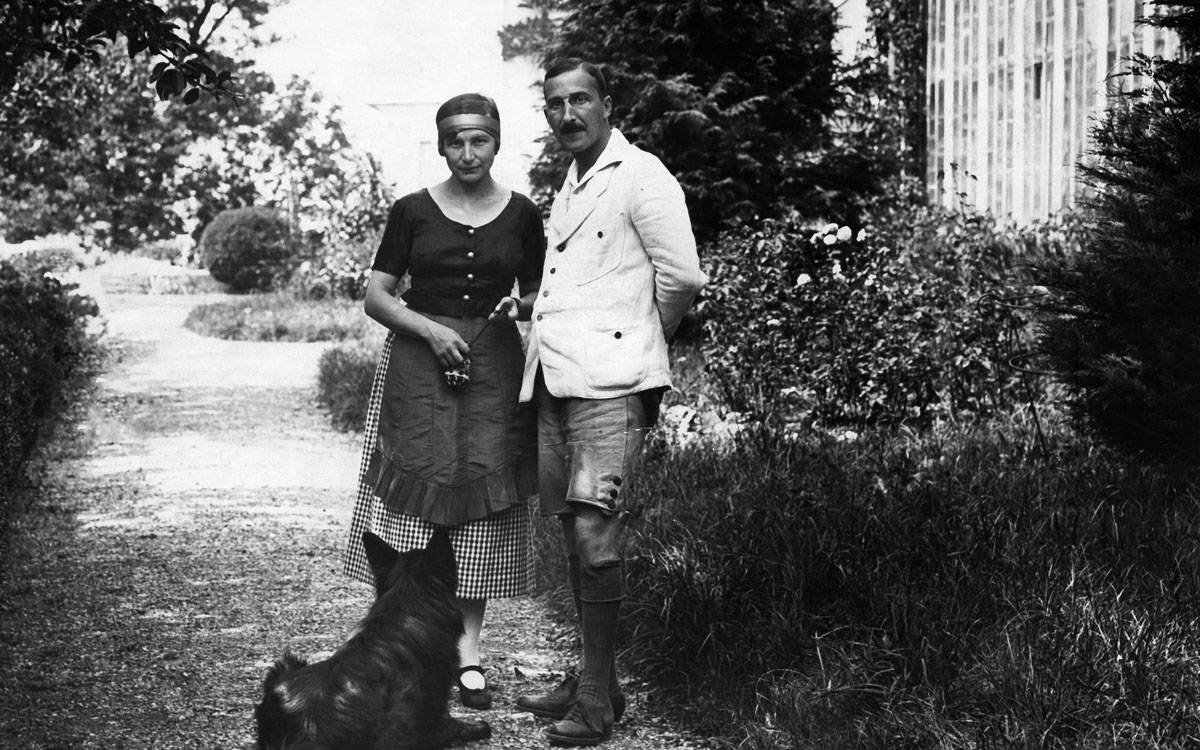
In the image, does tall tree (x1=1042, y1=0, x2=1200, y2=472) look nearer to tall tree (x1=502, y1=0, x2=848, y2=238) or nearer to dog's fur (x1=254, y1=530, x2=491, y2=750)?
dog's fur (x1=254, y1=530, x2=491, y2=750)

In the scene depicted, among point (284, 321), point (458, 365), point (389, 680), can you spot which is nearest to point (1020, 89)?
point (458, 365)

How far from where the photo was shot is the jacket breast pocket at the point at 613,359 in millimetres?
3578

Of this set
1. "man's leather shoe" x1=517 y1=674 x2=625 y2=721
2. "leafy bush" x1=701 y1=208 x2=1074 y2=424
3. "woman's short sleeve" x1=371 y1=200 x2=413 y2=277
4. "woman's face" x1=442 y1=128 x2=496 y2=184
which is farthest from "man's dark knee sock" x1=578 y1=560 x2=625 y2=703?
"leafy bush" x1=701 y1=208 x2=1074 y2=424

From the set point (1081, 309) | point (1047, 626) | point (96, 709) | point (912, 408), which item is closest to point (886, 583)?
point (1047, 626)

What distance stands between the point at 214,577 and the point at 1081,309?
3670 millimetres

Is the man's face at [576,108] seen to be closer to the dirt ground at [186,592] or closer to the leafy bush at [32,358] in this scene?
the dirt ground at [186,592]

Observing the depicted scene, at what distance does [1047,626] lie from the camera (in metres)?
3.38

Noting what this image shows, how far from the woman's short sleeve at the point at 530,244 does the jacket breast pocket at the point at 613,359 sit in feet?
1.50

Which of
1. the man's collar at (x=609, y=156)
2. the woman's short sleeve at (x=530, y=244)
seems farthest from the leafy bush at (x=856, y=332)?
the man's collar at (x=609, y=156)

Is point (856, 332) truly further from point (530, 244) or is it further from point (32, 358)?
point (32, 358)

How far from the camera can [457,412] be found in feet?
12.4

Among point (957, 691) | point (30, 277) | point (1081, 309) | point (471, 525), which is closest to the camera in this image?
point (957, 691)

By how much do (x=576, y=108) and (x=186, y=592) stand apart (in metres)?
2.93

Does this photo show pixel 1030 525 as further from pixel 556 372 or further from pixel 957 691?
pixel 556 372
